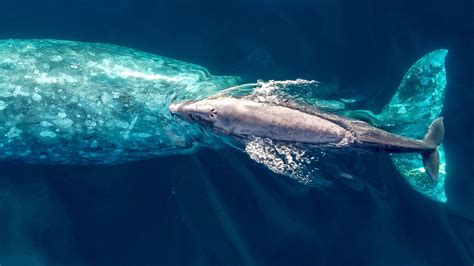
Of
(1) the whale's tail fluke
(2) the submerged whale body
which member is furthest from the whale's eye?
(1) the whale's tail fluke

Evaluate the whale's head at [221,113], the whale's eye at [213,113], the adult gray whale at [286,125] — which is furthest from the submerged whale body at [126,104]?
the whale's eye at [213,113]

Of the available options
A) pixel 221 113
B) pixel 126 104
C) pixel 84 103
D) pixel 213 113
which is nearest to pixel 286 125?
pixel 221 113

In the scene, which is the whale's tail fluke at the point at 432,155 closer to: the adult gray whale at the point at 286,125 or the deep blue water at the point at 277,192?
the adult gray whale at the point at 286,125

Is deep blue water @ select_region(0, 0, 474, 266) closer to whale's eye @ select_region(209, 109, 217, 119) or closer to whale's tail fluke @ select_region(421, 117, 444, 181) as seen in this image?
whale's tail fluke @ select_region(421, 117, 444, 181)

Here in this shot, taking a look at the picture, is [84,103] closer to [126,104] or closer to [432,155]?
[126,104]

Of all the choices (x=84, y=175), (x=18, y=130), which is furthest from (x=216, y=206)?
(x=18, y=130)
